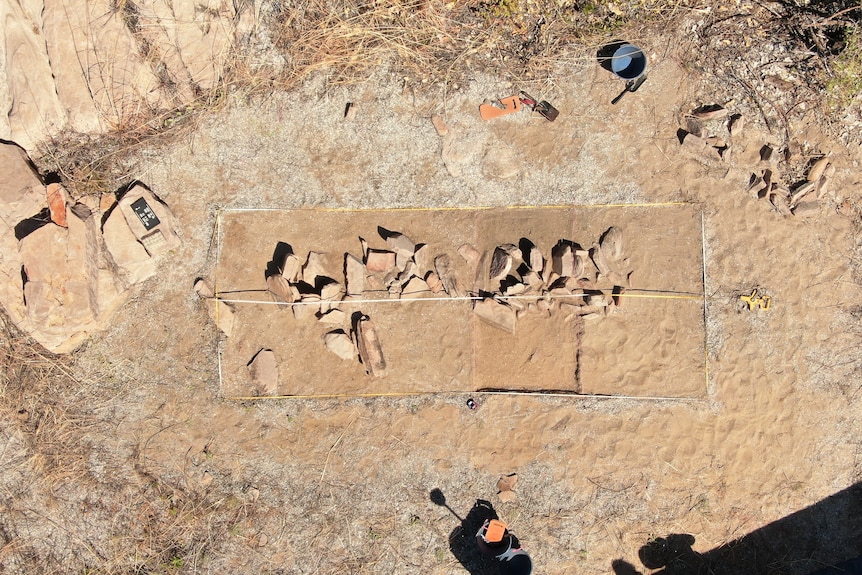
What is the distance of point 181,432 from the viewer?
5.68 m

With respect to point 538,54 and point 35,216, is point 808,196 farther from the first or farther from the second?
point 35,216

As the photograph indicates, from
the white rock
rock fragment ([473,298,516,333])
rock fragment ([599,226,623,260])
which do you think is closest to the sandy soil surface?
rock fragment ([599,226,623,260])

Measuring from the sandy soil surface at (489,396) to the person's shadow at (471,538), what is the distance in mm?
95

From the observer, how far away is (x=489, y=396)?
18.9 ft

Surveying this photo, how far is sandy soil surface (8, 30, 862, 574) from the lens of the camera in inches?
223

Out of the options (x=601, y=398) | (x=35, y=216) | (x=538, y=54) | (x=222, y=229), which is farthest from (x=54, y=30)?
(x=601, y=398)

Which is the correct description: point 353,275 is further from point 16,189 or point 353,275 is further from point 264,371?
point 16,189

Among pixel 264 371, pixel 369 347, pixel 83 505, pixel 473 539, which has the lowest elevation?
pixel 473 539

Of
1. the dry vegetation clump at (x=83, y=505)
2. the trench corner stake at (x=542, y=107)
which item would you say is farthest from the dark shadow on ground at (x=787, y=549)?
the trench corner stake at (x=542, y=107)

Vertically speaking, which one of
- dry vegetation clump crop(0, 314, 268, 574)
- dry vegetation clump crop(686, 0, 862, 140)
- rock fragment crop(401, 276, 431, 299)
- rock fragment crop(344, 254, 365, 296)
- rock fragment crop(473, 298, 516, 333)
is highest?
dry vegetation clump crop(686, 0, 862, 140)

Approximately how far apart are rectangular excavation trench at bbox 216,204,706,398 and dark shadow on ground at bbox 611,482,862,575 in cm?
174

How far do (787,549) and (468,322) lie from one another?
4.41m

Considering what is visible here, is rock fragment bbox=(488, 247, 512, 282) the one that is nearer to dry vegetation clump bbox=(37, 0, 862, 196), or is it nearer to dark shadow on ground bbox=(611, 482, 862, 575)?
dry vegetation clump bbox=(37, 0, 862, 196)

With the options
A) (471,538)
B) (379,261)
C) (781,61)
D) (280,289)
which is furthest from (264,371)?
(781,61)
